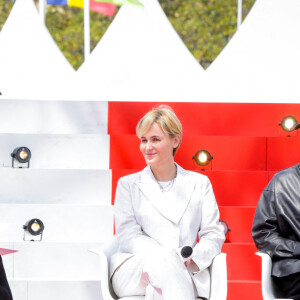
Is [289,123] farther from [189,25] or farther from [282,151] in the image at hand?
[189,25]

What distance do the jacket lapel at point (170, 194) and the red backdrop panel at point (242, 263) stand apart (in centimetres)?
113

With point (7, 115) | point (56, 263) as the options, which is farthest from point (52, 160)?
point (56, 263)

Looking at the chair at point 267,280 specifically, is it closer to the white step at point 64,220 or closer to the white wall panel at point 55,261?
the white wall panel at point 55,261

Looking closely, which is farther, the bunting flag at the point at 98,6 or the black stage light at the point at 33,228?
the bunting flag at the point at 98,6

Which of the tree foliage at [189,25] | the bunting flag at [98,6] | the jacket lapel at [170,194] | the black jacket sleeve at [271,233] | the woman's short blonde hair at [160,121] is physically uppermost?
the tree foliage at [189,25]

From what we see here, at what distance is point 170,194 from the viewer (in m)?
4.10

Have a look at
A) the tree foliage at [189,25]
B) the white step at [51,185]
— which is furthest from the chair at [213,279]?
the tree foliage at [189,25]

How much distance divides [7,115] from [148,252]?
9.18ft

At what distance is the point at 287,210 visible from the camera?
3861 mm

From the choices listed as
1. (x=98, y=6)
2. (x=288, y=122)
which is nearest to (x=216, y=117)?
(x=288, y=122)

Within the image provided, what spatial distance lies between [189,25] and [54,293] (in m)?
17.5

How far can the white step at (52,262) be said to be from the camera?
516 centimetres

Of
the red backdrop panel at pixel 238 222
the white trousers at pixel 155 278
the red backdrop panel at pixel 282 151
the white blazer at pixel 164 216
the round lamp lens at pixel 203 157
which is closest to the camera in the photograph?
the white trousers at pixel 155 278

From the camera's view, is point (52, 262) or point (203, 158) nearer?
point (52, 262)
